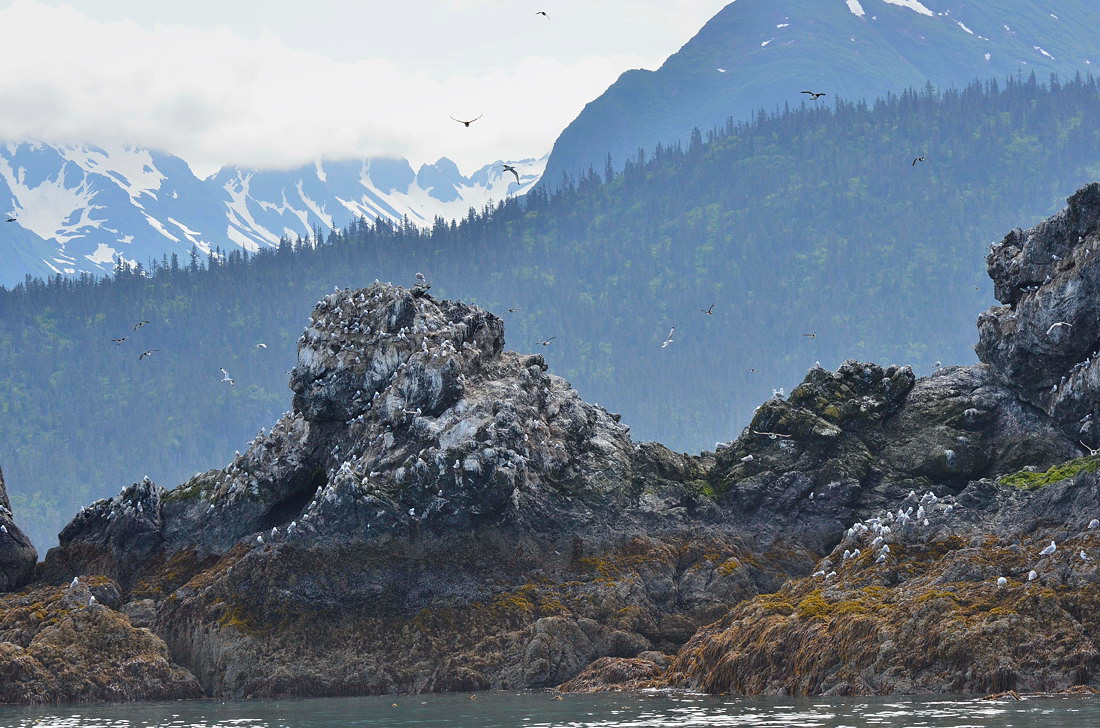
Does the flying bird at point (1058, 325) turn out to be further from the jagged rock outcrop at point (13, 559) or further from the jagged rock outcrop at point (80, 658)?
the jagged rock outcrop at point (13, 559)

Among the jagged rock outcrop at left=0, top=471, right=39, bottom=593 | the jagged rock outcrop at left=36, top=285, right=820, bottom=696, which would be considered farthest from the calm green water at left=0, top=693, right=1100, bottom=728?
the jagged rock outcrop at left=0, top=471, right=39, bottom=593

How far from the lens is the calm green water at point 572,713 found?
167 feet

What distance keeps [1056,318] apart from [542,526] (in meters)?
26.6

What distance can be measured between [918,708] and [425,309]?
1657 inches

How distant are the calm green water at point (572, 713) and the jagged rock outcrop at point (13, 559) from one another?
15.3 meters

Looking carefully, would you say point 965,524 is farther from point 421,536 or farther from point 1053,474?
point 421,536

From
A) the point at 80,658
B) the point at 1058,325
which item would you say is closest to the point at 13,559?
the point at 80,658

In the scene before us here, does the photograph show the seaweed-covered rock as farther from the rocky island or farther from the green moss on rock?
the green moss on rock

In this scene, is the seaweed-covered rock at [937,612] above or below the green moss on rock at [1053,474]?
below

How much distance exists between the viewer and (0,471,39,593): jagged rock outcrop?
276 ft

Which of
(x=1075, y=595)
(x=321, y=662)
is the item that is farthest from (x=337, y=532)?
(x=1075, y=595)

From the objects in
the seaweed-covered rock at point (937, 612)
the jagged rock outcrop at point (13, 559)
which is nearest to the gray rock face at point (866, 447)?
the seaweed-covered rock at point (937, 612)

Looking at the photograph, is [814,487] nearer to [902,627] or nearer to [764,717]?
[902,627]

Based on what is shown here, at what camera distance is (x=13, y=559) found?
278 ft
